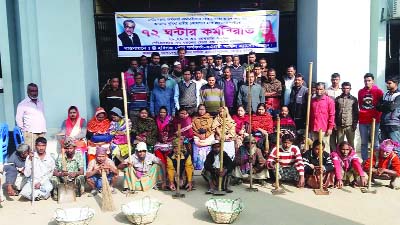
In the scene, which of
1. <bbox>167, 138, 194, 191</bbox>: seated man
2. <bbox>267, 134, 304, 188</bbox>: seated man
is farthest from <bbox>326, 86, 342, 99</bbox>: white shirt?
<bbox>167, 138, 194, 191</bbox>: seated man

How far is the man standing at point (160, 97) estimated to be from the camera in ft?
25.6

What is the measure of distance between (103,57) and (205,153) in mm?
3347

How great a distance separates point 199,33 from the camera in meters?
9.15

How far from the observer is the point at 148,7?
9406 mm

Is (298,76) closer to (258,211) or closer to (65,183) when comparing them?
(258,211)

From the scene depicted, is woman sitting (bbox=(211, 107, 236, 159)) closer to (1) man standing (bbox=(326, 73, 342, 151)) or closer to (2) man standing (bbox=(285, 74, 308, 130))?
(2) man standing (bbox=(285, 74, 308, 130))

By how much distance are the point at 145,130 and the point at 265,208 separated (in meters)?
2.46

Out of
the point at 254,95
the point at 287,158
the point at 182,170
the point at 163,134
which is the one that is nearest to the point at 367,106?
the point at 287,158

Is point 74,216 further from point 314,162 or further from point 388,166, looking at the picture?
point 388,166

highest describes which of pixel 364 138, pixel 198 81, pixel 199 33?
pixel 199 33

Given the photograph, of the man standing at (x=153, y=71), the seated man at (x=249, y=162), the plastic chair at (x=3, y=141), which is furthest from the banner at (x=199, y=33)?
the seated man at (x=249, y=162)

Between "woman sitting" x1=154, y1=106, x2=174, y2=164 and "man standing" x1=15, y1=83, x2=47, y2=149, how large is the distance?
1.94m

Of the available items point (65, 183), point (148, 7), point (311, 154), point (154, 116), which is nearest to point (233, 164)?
point (311, 154)

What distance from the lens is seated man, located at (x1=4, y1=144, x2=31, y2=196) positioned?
21.3 ft
